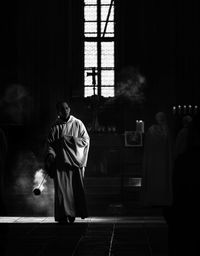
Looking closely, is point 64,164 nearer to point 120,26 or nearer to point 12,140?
point 12,140

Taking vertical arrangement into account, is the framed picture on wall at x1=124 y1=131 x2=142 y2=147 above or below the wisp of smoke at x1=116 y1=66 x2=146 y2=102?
below

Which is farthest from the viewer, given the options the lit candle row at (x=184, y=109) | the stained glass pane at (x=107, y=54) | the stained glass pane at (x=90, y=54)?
the stained glass pane at (x=107, y=54)

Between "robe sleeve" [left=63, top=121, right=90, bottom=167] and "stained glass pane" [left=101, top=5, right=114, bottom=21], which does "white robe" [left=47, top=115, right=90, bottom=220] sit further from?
"stained glass pane" [left=101, top=5, right=114, bottom=21]

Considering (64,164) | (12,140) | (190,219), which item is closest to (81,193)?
(64,164)

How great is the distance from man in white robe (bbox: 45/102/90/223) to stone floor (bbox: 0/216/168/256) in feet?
1.13

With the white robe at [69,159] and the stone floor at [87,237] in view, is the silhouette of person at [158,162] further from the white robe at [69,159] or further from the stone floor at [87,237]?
the white robe at [69,159]

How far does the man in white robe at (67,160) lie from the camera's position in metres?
11.3

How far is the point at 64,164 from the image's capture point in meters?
11.5

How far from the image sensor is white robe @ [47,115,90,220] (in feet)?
37.1

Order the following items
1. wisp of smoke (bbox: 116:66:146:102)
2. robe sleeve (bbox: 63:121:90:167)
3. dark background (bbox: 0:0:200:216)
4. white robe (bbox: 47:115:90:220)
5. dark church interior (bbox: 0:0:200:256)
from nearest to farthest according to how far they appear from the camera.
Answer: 1. white robe (bbox: 47:115:90:220)
2. robe sleeve (bbox: 63:121:90:167)
3. dark church interior (bbox: 0:0:200:256)
4. dark background (bbox: 0:0:200:216)
5. wisp of smoke (bbox: 116:66:146:102)

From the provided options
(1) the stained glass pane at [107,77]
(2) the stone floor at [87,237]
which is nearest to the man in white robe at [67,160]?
(2) the stone floor at [87,237]

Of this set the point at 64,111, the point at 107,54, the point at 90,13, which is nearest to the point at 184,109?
the point at 107,54

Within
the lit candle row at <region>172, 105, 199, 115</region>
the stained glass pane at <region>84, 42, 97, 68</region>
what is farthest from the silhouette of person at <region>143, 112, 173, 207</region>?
the stained glass pane at <region>84, 42, 97, 68</region>

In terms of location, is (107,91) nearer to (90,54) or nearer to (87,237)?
(90,54)
